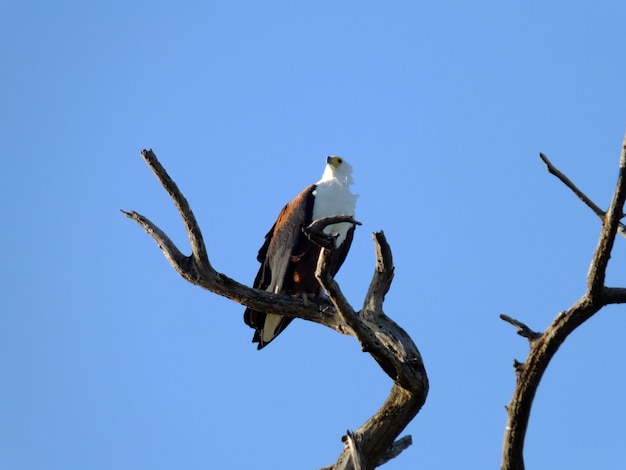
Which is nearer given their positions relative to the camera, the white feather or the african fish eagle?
the african fish eagle

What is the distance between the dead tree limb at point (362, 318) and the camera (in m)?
4.87

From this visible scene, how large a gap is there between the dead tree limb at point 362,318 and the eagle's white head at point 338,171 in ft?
7.34

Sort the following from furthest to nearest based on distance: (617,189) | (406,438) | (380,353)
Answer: (406,438), (380,353), (617,189)

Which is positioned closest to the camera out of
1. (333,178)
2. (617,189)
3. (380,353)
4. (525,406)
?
(617,189)

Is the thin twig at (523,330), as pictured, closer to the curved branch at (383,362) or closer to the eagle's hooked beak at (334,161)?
the curved branch at (383,362)

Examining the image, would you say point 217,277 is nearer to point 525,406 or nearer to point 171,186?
point 171,186

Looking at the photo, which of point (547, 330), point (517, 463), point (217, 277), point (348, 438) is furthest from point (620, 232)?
point (217, 277)

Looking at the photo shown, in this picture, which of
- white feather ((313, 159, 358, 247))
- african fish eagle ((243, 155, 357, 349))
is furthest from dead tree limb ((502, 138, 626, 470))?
white feather ((313, 159, 358, 247))

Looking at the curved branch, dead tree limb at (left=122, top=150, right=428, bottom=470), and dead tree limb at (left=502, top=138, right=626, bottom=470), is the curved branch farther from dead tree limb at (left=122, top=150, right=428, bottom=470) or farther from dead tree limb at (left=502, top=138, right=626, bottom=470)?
dead tree limb at (left=502, top=138, right=626, bottom=470)

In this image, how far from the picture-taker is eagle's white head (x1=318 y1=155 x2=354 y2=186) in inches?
306

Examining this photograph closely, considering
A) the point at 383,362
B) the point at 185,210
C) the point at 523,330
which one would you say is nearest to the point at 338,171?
the point at 185,210

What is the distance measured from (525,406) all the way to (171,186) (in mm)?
2351

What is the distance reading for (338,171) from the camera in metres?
7.87

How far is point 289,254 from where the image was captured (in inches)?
285
